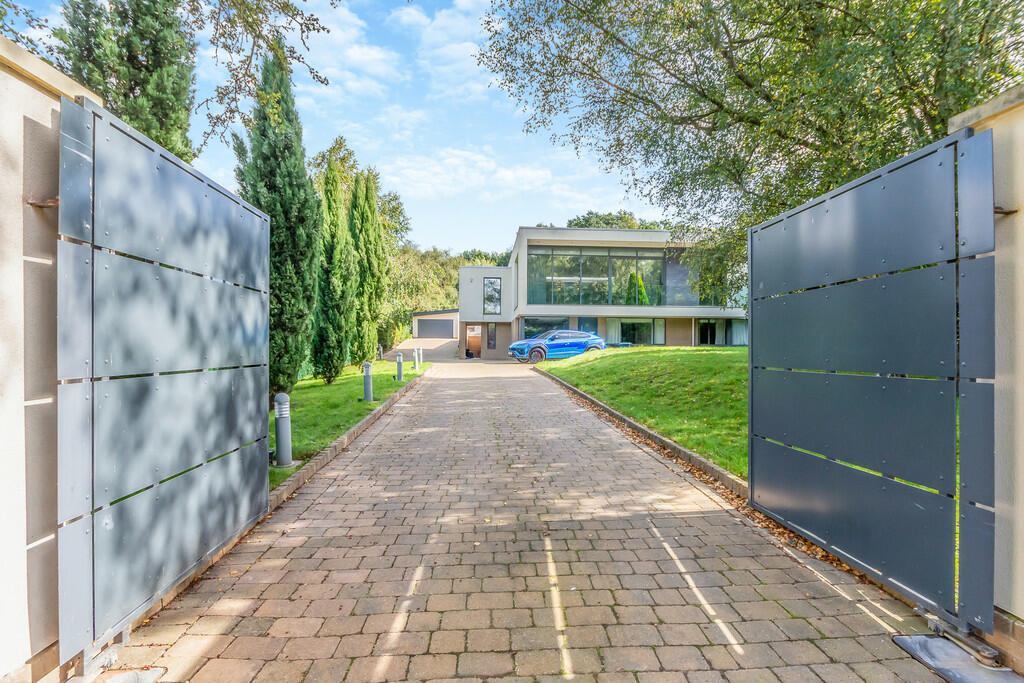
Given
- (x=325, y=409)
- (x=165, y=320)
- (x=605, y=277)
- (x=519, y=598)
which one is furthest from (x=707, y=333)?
(x=165, y=320)

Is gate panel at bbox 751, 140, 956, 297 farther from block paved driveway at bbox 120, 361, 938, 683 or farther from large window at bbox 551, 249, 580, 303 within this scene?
large window at bbox 551, 249, 580, 303

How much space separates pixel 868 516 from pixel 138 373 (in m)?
4.80

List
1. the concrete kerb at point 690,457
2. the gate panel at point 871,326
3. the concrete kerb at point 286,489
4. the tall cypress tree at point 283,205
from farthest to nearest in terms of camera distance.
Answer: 1. the tall cypress tree at point 283,205
2. the concrete kerb at point 690,457
3. the concrete kerb at point 286,489
4. the gate panel at point 871,326

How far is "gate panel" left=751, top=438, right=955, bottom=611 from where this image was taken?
8.80 ft

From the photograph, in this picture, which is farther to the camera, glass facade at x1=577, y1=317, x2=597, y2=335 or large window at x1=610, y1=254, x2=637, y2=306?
glass facade at x1=577, y1=317, x2=597, y2=335

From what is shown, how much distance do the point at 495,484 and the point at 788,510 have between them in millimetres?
3000

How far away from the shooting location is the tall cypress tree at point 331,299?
1405 cm

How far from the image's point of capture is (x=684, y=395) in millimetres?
10711

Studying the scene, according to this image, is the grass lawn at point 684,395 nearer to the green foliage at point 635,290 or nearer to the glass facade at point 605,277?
the glass facade at point 605,277

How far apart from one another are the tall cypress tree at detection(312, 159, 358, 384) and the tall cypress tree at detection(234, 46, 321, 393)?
418 centimetres

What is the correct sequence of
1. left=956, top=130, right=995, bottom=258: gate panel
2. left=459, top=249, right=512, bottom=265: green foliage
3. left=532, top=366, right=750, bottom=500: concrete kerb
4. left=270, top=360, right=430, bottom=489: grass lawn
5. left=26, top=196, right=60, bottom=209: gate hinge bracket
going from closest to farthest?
left=26, top=196, right=60, bottom=209: gate hinge bracket < left=956, top=130, right=995, bottom=258: gate panel < left=532, top=366, right=750, bottom=500: concrete kerb < left=270, top=360, right=430, bottom=489: grass lawn < left=459, top=249, right=512, bottom=265: green foliage

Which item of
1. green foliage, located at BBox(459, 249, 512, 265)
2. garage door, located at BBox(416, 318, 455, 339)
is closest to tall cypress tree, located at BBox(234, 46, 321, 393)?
garage door, located at BBox(416, 318, 455, 339)

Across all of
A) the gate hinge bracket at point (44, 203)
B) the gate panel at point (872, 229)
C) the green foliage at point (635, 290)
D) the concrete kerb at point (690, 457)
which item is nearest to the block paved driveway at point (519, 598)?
the concrete kerb at point (690, 457)

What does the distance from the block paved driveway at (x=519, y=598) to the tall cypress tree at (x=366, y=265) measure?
1275cm
